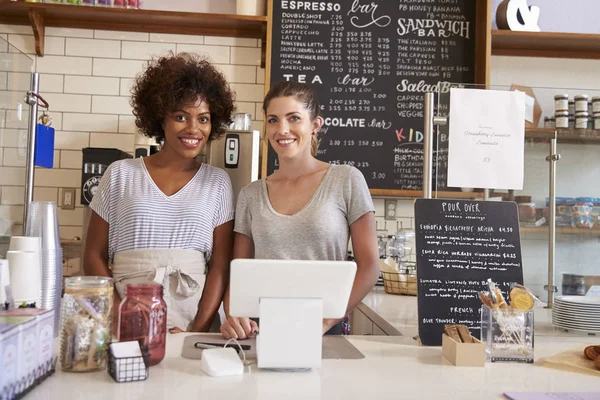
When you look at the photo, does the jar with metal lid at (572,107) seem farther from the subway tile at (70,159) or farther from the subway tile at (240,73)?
the subway tile at (70,159)

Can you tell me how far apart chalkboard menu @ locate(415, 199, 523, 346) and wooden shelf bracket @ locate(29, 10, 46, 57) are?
2682 millimetres

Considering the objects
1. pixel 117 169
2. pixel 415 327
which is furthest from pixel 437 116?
pixel 117 169

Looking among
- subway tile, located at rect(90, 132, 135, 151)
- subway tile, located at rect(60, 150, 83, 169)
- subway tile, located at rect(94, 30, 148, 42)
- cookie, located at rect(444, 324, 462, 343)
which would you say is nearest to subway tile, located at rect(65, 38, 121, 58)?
subway tile, located at rect(94, 30, 148, 42)

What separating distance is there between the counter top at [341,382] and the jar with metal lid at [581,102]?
0.91m

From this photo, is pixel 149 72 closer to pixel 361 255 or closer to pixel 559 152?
pixel 361 255

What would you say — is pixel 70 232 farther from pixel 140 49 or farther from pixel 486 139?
pixel 486 139

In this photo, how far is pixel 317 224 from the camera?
182 centimetres

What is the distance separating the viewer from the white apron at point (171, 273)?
185 centimetres

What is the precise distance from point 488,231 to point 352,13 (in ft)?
7.49

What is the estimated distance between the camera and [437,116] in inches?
72.7

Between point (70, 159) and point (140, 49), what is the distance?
2.53 ft

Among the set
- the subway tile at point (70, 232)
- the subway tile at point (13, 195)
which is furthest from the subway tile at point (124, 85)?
the subway tile at point (13, 195)

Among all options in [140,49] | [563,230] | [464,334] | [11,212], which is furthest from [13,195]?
[563,230]

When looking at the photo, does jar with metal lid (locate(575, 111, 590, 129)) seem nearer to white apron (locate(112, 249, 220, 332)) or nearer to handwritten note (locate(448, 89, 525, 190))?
handwritten note (locate(448, 89, 525, 190))
